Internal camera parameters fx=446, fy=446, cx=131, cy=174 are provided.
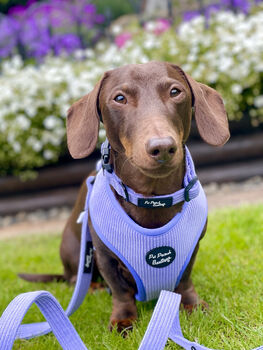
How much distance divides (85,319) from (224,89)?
3.57 metres

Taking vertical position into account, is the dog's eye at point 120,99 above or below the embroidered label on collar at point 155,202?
above

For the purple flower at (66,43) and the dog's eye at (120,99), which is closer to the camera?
the dog's eye at (120,99)

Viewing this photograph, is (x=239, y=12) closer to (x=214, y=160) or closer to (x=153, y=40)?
(x=153, y=40)

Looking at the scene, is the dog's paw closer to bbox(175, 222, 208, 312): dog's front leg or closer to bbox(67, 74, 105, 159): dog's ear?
bbox(175, 222, 208, 312): dog's front leg

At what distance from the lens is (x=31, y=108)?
199 inches

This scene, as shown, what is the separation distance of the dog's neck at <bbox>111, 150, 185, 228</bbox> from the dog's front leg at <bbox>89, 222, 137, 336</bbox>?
0.84 ft

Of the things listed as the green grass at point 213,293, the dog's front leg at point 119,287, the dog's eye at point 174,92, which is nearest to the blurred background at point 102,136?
the green grass at point 213,293

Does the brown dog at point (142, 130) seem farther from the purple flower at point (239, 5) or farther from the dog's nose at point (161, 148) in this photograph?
the purple flower at point (239, 5)

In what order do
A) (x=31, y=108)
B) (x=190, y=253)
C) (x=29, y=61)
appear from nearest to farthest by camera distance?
(x=190, y=253)
(x=31, y=108)
(x=29, y=61)

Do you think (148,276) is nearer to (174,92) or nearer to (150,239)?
(150,239)

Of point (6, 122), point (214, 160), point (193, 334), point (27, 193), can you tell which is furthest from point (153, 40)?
point (193, 334)

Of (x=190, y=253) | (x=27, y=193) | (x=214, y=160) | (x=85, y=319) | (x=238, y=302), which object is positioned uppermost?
(x=190, y=253)

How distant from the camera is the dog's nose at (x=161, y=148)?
5.07 ft

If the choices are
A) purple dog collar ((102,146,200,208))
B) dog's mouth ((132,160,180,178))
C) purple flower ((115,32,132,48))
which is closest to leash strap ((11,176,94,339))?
purple dog collar ((102,146,200,208))
